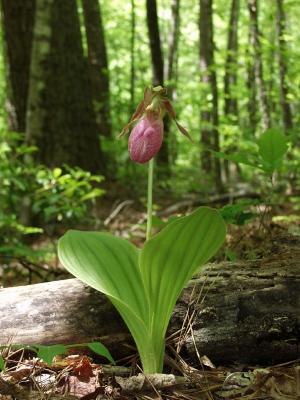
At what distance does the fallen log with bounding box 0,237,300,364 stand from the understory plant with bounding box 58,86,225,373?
177 millimetres

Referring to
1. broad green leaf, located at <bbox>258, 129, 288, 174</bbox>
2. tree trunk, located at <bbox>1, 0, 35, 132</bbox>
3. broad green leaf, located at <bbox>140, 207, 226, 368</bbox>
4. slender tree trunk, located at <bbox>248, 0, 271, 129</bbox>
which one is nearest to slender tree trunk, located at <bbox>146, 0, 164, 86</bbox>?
slender tree trunk, located at <bbox>248, 0, 271, 129</bbox>

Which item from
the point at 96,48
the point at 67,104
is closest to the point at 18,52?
the point at 67,104

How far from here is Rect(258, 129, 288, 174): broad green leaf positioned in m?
2.54

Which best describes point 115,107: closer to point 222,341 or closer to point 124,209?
point 124,209

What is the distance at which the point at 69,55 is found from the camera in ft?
19.7

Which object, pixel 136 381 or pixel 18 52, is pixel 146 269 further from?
pixel 18 52

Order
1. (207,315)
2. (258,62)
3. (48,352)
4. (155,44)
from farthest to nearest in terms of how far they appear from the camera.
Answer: (155,44)
(258,62)
(207,315)
(48,352)

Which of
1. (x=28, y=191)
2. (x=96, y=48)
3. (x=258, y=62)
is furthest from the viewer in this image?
(x=96, y=48)

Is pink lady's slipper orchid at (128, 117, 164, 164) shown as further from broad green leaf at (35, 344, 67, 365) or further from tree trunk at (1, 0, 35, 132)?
tree trunk at (1, 0, 35, 132)

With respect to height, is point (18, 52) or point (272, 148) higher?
point (18, 52)

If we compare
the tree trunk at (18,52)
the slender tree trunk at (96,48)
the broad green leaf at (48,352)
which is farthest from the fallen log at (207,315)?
the slender tree trunk at (96,48)

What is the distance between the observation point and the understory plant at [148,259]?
1.54 m

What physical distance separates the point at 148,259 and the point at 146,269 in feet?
0.17

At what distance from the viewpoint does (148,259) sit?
5.12ft
